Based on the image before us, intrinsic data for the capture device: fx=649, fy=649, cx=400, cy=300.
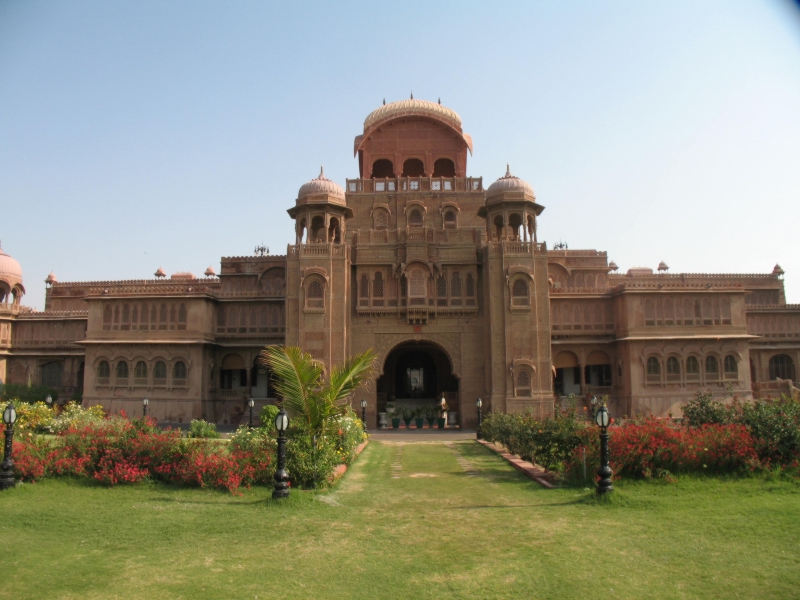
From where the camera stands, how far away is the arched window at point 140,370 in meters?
34.3

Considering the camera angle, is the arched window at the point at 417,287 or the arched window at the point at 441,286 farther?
the arched window at the point at 441,286

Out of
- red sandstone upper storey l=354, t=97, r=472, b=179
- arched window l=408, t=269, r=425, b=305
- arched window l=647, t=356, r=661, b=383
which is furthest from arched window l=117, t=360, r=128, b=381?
arched window l=647, t=356, r=661, b=383

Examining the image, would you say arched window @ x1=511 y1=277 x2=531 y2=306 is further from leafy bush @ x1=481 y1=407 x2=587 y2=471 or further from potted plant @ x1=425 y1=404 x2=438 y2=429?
leafy bush @ x1=481 y1=407 x2=587 y2=471

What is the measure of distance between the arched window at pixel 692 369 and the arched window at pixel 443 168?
691 inches

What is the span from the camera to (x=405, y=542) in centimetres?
964

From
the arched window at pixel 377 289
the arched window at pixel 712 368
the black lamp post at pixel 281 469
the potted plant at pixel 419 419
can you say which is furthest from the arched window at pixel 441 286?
the black lamp post at pixel 281 469

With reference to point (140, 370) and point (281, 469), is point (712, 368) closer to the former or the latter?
point (281, 469)

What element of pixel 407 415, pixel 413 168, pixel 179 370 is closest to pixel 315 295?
pixel 407 415

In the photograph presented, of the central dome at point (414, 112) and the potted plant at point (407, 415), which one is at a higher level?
the central dome at point (414, 112)

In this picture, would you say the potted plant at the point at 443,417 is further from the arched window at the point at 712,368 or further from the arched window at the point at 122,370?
the arched window at the point at 122,370

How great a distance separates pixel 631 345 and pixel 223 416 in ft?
71.5

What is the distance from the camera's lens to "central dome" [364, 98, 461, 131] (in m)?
40.3

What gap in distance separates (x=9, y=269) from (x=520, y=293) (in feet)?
105

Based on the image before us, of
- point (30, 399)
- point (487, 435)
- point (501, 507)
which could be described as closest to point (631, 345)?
point (487, 435)
